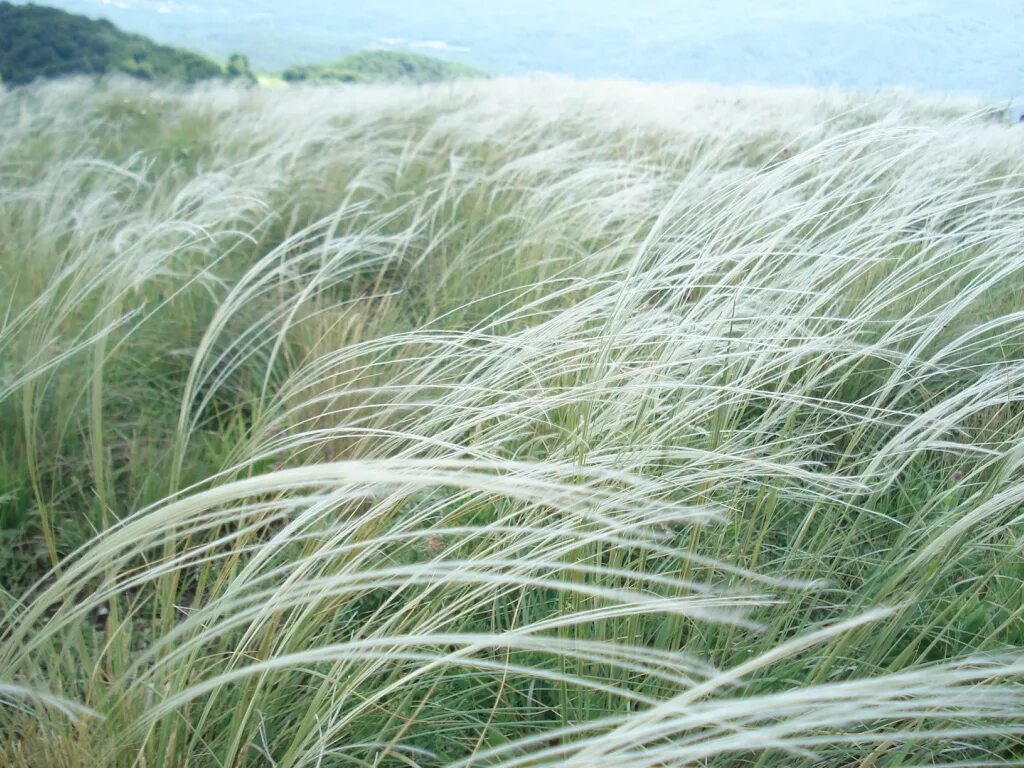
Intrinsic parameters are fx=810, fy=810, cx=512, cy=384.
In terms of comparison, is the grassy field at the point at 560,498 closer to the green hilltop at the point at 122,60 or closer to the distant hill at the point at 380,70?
the green hilltop at the point at 122,60

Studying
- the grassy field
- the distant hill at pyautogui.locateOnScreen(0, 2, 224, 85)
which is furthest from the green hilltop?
the grassy field

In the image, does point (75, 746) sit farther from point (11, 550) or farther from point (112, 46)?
point (112, 46)

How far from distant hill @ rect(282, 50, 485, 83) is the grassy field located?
464 centimetres

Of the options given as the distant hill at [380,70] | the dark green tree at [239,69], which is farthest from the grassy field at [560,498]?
the dark green tree at [239,69]

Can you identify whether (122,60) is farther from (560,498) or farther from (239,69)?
(560,498)

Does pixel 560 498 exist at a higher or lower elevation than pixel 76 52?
lower

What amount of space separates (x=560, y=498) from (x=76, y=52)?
699 centimetres

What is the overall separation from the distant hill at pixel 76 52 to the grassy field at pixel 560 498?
3871 mm

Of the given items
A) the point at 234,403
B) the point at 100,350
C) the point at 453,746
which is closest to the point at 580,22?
the point at 234,403

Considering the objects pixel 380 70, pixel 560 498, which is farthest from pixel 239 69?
pixel 560 498

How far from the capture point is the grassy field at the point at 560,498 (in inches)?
31.2

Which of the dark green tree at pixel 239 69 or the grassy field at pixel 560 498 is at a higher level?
the dark green tree at pixel 239 69

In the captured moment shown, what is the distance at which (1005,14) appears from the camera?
2.48 m

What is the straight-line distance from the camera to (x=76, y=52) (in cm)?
638
